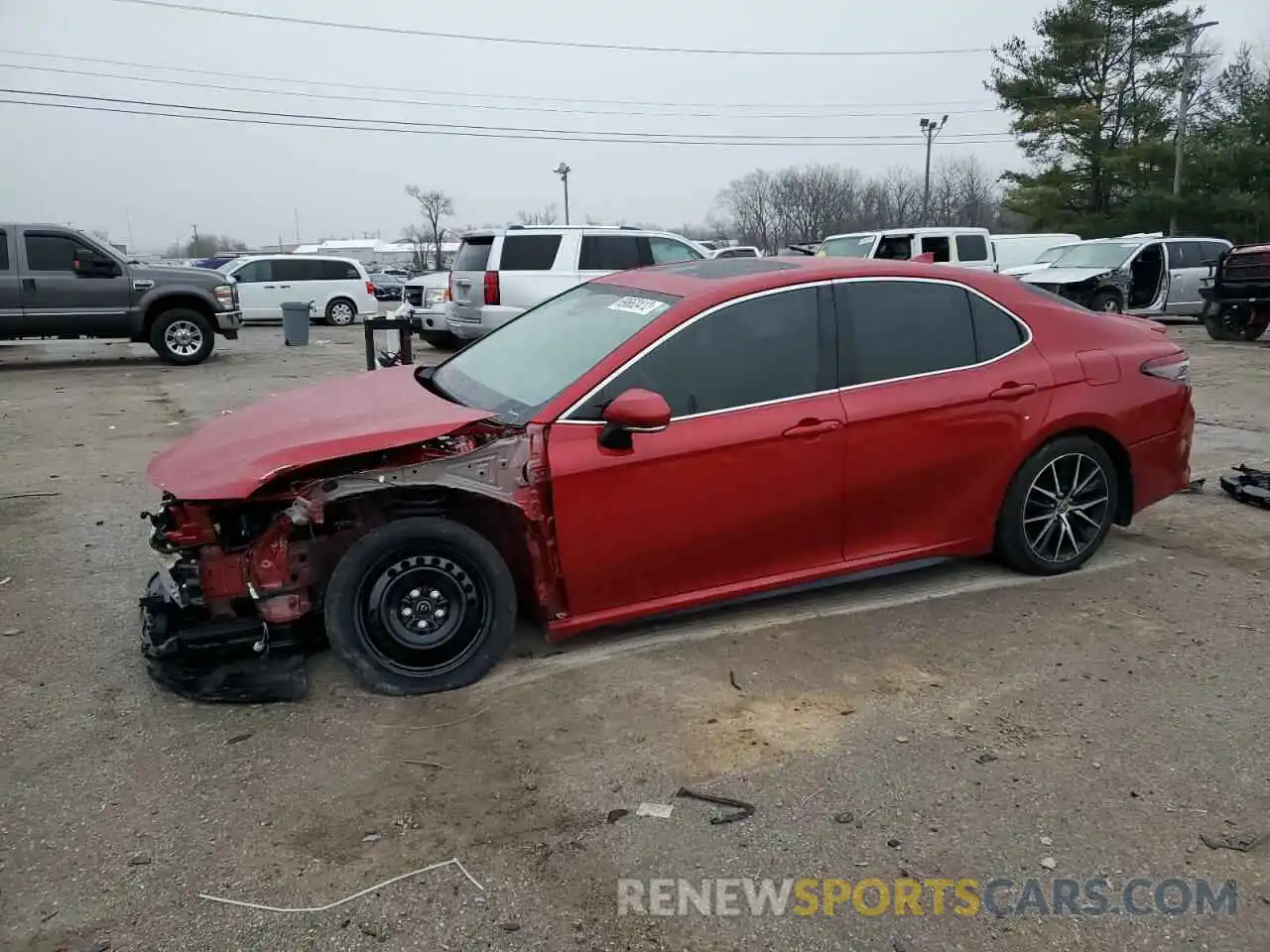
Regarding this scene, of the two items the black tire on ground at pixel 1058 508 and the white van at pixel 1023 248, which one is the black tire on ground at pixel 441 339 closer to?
the black tire on ground at pixel 1058 508

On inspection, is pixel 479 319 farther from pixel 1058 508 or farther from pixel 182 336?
pixel 1058 508

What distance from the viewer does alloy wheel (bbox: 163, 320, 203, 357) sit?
14398mm

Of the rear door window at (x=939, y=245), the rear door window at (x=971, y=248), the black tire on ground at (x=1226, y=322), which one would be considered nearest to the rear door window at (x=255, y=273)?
the rear door window at (x=939, y=245)

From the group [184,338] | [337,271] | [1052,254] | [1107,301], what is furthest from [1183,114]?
[184,338]

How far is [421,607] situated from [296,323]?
50.5ft

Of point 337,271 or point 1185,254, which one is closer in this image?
point 1185,254

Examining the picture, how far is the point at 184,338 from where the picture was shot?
14555mm

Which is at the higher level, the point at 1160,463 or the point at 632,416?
the point at 632,416

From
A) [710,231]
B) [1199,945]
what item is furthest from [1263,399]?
[710,231]

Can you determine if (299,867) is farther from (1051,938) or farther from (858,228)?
(858,228)

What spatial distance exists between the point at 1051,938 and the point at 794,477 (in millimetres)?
2020

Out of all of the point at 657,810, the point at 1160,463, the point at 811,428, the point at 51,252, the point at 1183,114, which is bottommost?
the point at 657,810

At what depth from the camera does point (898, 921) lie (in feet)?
8.25

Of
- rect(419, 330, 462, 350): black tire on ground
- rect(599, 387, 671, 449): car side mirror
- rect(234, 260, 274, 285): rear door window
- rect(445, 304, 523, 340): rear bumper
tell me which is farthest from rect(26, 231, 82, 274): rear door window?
rect(599, 387, 671, 449): car side mirror
